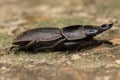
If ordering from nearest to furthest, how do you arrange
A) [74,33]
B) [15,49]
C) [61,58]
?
[61,58] < [74,33] < [15,49]

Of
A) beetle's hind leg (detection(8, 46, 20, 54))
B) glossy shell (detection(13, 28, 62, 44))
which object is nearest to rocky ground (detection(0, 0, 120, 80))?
beetle's hind leg (detection(8, 46, 20, 54))

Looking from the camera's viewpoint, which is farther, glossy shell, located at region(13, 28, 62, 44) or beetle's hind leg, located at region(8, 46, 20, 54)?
beetle's hind leg, located at region(8, 46, 20, 54)

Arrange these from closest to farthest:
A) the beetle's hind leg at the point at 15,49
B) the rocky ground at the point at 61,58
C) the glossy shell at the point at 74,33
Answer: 1. the rocky ground at the point at 61,58
2. the glossy shell at the point at 74,33
3. the beetle's hind leg at the point at 15,49

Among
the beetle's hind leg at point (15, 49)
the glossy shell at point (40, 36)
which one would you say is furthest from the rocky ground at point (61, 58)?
the glossy shell at point (40, 36)

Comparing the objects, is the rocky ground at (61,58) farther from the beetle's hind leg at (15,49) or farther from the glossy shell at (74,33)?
the glossy shell at (74,33)

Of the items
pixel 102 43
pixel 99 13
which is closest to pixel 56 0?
pixel 99 13

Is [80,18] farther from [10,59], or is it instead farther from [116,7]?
[10,59]

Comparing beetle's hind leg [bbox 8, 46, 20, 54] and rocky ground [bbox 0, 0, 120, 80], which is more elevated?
beetle's hind leg [bbox 8, 46, 20, 54]

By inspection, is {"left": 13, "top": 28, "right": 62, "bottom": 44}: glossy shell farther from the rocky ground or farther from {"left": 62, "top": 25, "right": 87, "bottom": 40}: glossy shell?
the rocky ground

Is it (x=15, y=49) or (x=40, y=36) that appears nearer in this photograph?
(x=40, y=36)

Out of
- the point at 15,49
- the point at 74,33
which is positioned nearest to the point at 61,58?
the point at 74,33

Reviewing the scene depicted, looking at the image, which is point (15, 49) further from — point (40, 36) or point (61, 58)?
point (61, 58)

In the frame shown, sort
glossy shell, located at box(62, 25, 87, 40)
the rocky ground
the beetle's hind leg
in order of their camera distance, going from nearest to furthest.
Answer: the rocky ground, glossy shell, located at box(62, 25, 87, 40), the beetle's hind leg

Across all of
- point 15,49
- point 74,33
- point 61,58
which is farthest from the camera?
point 15,49
